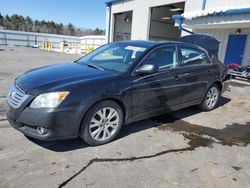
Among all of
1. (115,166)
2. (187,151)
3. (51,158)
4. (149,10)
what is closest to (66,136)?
(51,158)

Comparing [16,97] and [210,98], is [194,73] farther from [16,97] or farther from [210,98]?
[16,97]

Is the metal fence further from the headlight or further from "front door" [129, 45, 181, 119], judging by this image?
the headlight

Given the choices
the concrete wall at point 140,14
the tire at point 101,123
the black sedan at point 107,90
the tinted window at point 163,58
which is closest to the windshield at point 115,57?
the black sedan at point 107,90

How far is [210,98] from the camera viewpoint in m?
5.43

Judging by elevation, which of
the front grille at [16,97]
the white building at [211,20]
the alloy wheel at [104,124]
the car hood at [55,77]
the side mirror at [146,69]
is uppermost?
the white building at [211,20]

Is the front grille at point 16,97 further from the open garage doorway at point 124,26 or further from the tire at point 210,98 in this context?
the open garage doorway at point 124,26

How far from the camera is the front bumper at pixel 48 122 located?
291cm

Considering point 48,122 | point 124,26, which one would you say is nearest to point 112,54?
point 48,122

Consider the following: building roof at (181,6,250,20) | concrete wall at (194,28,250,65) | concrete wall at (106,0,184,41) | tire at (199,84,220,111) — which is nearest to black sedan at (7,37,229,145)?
tire at (199,84,220,111)

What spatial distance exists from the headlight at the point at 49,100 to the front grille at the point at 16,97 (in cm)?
19

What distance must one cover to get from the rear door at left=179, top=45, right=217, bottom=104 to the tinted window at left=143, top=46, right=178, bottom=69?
0.66 ft

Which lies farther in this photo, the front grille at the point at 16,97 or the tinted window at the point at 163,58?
the tinted window at the point at 163,58

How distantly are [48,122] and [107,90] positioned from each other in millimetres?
910

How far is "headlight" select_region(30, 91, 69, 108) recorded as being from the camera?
2928 millimetres
